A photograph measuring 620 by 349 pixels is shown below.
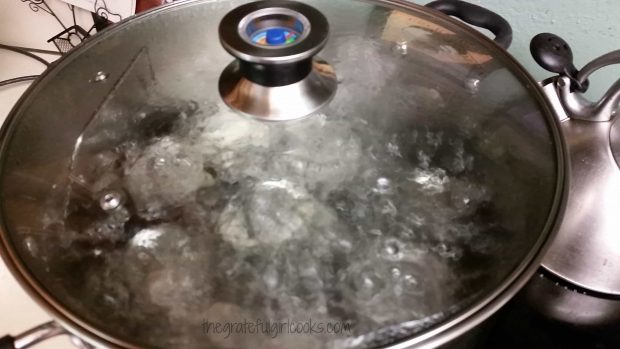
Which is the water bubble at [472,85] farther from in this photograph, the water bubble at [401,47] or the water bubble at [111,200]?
the water bubble at [111,200]

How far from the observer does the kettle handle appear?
835 mm

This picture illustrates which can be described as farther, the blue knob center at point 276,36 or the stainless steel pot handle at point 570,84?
the stainless steel pot handle at point 570,84

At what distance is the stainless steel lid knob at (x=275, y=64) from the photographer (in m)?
0.64

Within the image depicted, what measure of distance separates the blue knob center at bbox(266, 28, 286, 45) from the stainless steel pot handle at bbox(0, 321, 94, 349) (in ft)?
1.26

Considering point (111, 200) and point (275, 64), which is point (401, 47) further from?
point (111, 200)

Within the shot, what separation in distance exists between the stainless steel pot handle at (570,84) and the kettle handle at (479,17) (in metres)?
0.05

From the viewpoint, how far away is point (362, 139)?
0.70m

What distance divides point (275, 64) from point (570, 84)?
0.46 m

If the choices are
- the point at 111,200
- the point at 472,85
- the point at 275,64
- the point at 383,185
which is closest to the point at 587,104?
the point at 472,85

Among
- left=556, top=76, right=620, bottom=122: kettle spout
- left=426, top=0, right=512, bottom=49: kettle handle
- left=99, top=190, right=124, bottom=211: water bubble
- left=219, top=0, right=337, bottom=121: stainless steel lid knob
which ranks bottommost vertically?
left=556, top=76, right=620, bottom=122: kettle spout

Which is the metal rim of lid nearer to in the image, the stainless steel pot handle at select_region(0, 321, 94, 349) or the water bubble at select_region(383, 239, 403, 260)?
the water bubble at select_region(383, 239, 403, 260)

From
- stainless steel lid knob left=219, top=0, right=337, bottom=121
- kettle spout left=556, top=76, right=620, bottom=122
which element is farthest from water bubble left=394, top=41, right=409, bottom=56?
kettle spout left=556, top=76, right=620, bottom=122

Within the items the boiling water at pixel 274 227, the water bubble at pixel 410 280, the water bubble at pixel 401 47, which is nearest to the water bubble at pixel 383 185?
the boiling water at pixel 274 227

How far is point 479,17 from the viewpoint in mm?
852
